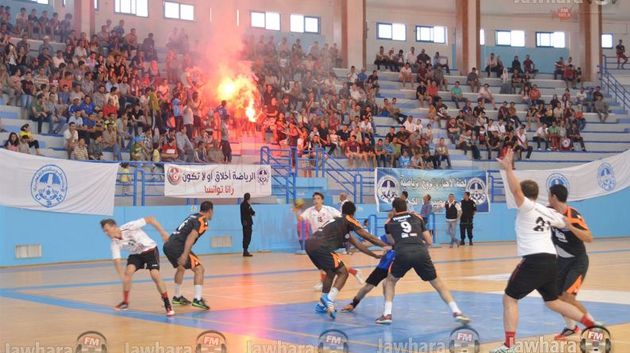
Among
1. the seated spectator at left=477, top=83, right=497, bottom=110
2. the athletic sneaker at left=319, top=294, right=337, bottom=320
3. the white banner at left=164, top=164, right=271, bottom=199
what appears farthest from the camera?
the seated spectator at left=477, top=83, right=497, bottom=110

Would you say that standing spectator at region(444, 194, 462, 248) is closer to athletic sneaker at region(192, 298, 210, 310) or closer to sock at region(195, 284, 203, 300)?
sock at region(195, 284, 203, 300)

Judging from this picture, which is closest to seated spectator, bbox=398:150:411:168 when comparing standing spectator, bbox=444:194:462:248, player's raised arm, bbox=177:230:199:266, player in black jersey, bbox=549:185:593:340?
standing spectator, bbox=444:194:462:248

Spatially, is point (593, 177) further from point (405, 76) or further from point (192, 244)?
point (192, 244)

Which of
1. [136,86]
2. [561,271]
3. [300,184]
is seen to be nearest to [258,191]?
[300,184]

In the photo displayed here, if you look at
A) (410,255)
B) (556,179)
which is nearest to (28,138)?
(410,255)

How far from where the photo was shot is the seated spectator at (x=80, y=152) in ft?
95.9

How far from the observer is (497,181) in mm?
40156

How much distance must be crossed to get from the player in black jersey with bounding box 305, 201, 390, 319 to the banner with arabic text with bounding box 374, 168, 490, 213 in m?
19.2

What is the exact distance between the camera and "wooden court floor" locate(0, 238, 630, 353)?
41.0 feet

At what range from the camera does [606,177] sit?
40.4m

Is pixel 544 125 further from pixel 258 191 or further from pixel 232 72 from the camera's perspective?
pixel 258 191

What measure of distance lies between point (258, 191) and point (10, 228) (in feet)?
28.3

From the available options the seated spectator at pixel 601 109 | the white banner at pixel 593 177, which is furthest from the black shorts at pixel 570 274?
the seated spectator at pixel 601 109

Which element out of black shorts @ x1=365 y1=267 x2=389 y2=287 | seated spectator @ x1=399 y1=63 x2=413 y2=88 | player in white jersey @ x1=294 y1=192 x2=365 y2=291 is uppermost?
seated spectator @ x1=399 y1=63 x2=413 y2=88
